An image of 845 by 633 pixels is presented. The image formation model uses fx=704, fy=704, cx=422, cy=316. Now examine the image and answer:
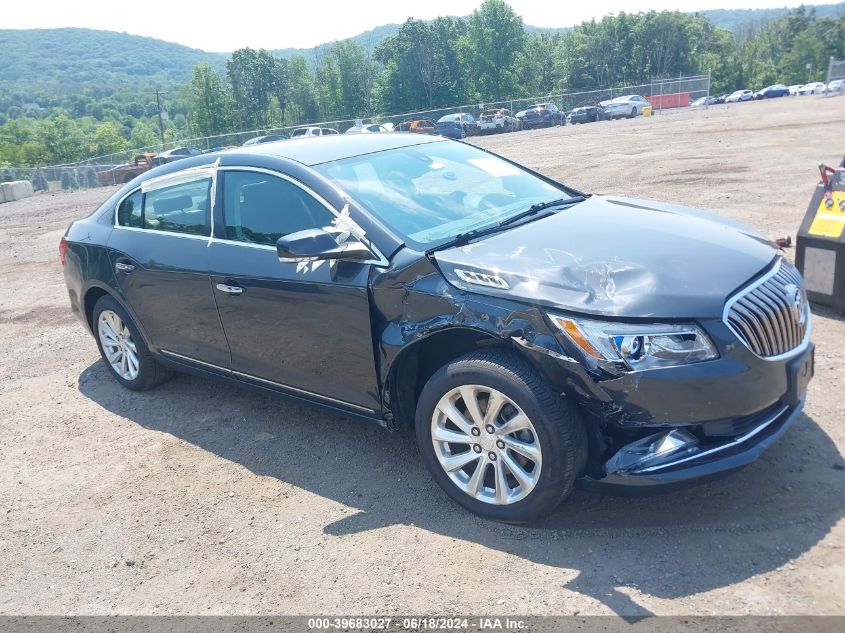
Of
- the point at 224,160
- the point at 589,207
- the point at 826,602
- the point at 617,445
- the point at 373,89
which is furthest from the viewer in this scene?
the point at 373,89

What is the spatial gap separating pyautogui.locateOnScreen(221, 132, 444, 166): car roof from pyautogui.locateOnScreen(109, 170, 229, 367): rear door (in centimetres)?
47

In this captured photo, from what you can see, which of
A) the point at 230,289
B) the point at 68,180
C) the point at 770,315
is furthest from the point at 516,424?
the point at 68,180

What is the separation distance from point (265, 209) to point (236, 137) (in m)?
37.2

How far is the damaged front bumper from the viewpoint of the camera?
2.94m

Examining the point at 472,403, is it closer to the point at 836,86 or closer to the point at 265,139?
the point at 265,139

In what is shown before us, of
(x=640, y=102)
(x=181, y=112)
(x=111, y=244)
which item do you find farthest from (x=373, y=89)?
(x=111, y=244)

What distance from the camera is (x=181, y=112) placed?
545 feet

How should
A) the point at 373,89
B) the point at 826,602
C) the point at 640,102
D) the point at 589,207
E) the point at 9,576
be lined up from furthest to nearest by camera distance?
the point at 373,89 → the point at 640,102 → the point at 589,207 → the point at 9,576 → the point at 826,602

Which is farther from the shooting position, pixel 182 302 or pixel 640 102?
pixel 640 102

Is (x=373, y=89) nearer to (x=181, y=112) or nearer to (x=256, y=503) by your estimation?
(x=181, y=112)

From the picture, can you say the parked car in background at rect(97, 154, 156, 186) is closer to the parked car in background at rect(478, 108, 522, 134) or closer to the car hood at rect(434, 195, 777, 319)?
the parked car in background at rect(478, 108, 522, 134)

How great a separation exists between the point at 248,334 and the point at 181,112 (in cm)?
17771

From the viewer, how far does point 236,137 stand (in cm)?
3900

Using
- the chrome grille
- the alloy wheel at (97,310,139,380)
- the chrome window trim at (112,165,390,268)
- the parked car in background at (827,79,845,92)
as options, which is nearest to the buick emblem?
the chrome grille
